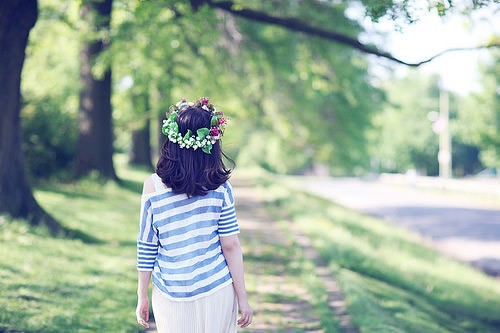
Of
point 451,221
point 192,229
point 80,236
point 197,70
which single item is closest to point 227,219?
point 192,229

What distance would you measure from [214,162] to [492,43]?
476 centimetres

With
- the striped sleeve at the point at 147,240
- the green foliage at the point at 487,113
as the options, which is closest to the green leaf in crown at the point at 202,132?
the striped sleeve at the point at 147,240

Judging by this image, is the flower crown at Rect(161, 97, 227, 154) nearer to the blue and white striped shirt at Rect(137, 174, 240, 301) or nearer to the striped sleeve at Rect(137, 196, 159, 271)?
the blue and white striped shirt at Rect(137, 174, 240, 301)

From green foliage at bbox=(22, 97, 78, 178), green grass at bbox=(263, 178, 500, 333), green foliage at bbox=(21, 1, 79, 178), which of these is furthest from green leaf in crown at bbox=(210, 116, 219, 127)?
green foliage at bbox=(22, 97, 78, 178)

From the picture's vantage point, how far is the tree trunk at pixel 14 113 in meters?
7.47

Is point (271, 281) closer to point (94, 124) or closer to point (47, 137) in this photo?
point (94, 124)

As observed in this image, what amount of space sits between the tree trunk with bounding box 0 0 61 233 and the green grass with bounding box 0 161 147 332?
32cm

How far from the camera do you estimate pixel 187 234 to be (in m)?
2.92

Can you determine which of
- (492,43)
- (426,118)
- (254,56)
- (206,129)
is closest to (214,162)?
(206,129)

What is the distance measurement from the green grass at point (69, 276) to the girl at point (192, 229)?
2.63m

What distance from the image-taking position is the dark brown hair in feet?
9.48

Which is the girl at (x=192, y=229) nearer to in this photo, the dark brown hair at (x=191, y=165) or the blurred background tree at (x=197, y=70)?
the dark brown hair at (x=191, y=165)

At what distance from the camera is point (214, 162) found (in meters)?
3.01

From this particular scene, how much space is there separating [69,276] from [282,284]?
273cm
